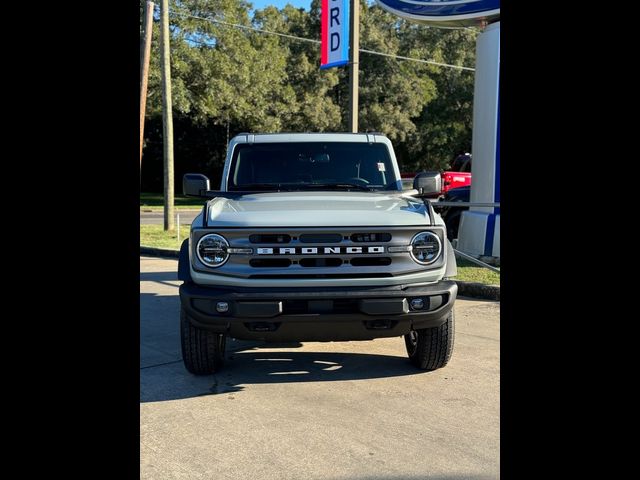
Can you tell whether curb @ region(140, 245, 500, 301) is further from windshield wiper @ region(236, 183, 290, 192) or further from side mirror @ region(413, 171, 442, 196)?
windshield wiper @ region(236, 183, 290, 192)

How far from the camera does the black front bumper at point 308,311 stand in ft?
13.8

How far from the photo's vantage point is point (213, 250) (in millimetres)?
4395

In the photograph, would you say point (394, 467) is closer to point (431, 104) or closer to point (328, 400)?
point (328, 400)

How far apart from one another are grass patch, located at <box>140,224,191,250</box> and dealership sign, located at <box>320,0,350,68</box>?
182 inches

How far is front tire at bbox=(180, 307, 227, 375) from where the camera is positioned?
4.69 metres

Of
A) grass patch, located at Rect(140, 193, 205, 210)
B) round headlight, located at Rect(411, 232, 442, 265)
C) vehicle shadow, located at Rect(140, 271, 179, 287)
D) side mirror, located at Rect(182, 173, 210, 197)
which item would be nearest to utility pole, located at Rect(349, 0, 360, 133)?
vehicle shadow, located at Rect(140, 271, 179, 287)

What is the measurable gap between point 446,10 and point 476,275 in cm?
470

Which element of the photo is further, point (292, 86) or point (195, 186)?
point (292, 86)

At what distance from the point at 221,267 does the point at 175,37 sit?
25987mm

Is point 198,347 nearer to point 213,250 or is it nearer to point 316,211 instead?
point 213,250

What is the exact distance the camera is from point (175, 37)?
92.6 feet

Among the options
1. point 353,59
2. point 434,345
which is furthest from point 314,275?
point 353,59
